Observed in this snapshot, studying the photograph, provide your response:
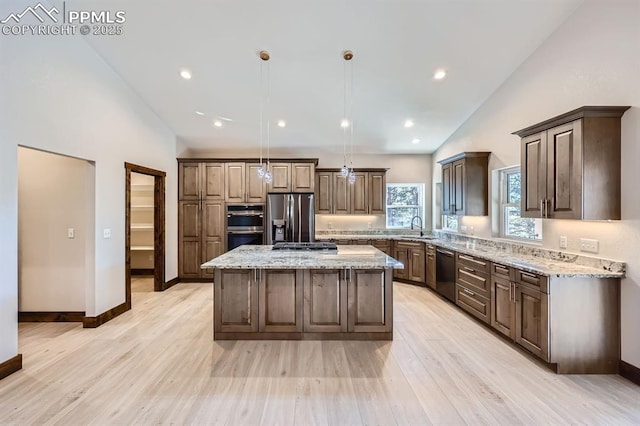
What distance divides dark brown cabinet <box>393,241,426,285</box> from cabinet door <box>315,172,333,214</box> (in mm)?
1621

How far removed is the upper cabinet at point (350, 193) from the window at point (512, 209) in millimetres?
2387

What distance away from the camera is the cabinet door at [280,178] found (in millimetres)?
6070

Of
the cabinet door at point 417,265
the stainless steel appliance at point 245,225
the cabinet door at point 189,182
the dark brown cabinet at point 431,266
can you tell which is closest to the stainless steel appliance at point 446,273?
the dark brown cabinet at point 431,266

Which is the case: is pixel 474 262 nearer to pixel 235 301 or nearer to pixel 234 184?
pixel 235 301

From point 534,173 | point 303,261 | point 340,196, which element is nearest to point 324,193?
point 340,196

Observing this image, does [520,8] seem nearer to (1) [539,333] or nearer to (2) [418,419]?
(1) [539,333]

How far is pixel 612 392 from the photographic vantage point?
2432mm

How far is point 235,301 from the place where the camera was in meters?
3.41

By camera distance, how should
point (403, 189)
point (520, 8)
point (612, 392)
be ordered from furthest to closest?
point (403, 189), point (520, 8), point (612, 392)

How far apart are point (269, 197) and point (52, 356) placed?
3811mm

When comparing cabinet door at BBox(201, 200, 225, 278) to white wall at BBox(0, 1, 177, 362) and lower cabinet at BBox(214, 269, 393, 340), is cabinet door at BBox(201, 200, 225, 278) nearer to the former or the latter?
white wall at BBox(0, 1, 177, 362)

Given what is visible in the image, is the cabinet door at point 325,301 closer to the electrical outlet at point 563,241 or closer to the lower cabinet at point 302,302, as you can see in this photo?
the lower cabinet at point 302,302

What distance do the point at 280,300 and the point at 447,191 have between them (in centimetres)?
365

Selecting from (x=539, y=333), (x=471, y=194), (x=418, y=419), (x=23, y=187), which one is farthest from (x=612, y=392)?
(x=23, y=187)
